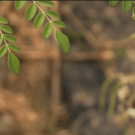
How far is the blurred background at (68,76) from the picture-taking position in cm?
213

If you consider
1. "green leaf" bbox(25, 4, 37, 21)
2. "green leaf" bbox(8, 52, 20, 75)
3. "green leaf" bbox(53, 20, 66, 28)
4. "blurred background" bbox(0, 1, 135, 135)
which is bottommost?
"green leaf" bbox(8, 52, 20, 75)

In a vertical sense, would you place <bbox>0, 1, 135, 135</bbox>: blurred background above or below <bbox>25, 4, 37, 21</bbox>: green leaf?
above

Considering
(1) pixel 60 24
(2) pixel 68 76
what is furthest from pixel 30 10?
(2) pixel 68 76

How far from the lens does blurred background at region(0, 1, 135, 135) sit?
2127mm

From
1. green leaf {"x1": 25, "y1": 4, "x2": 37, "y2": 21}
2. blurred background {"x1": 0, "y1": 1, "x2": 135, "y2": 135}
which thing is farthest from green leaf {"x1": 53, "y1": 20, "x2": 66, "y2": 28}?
blurred background {"x1": 0, "y1": 1, "x2": 135, "y2": 135}

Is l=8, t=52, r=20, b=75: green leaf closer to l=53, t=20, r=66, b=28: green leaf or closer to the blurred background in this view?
l=53, t=20, r=66, b=28: green leaf

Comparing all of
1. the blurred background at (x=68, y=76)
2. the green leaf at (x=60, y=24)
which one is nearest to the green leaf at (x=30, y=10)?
the green leaf at (x=60, y=24)

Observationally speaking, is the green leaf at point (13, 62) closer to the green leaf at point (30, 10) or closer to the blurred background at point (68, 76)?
the green leaf at point (30, 10)

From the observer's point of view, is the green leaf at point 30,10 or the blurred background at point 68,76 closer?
the green leaf at point 30,10

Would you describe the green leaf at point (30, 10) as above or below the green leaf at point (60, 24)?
above

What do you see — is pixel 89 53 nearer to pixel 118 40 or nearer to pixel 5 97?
pixel 118 40

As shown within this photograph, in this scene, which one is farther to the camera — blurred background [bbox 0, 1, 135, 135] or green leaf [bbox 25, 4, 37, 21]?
blurred background [bbox 0, 1, 135, 135]

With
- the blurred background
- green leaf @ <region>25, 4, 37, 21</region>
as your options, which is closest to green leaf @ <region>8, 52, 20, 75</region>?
green leaf @ <region>25, 4, 37, 21</region>

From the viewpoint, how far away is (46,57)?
223 centimetres
